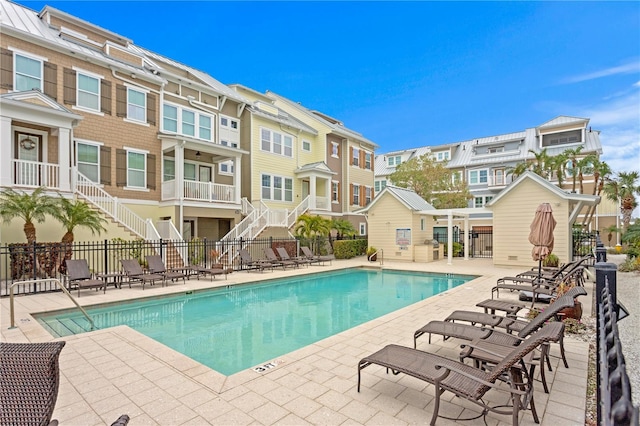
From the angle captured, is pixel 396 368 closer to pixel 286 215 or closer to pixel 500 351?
pixel 500 351

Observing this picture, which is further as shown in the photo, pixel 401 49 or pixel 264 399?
pixel 401 49

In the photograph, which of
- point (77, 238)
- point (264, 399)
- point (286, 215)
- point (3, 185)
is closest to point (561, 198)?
point (286, 215)

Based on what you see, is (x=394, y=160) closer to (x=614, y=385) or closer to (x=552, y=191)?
(x=552, y=191)

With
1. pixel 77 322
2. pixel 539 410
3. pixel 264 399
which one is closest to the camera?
pixel 539 410

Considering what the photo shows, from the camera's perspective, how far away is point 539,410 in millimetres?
3529

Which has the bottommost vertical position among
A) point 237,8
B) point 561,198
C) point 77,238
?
point 77,238

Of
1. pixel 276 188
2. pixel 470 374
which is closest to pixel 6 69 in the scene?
pixel 276 188

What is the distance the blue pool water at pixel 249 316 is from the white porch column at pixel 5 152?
24.9 feet

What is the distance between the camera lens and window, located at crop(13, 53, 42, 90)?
1394 cm

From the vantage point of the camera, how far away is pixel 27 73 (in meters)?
14.2

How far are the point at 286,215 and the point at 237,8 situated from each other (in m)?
11.6

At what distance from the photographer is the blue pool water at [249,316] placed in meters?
6.49

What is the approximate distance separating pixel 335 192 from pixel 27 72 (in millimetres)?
20032

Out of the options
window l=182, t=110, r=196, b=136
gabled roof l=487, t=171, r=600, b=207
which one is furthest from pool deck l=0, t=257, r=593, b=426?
window l=182, t=110, r=196, b=136
